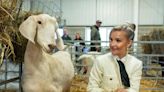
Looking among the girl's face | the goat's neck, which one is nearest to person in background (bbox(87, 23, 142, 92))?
the girl's face

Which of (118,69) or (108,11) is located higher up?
(108,11)

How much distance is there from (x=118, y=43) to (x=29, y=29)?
936 mm

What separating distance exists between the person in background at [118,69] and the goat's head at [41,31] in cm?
54

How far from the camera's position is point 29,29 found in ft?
10.2

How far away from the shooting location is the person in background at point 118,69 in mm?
2650

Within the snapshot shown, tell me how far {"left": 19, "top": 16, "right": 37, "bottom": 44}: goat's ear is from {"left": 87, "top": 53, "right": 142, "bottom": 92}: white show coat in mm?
724

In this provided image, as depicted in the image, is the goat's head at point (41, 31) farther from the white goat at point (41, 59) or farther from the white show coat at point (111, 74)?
the white show coat at point (111, 74)

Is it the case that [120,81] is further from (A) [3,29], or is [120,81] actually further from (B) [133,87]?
(A) [3,29]

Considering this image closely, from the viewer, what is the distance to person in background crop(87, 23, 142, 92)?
104 inches

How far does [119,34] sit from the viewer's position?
8.68 feet

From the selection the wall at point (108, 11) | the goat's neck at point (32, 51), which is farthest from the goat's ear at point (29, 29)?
the wall at point (108, 11)

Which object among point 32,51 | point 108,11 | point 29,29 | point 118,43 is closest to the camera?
point 118,43

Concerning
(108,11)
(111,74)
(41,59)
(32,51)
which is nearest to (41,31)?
(32,51)

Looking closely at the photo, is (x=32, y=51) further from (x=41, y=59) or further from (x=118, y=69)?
(x=118, y=69)
